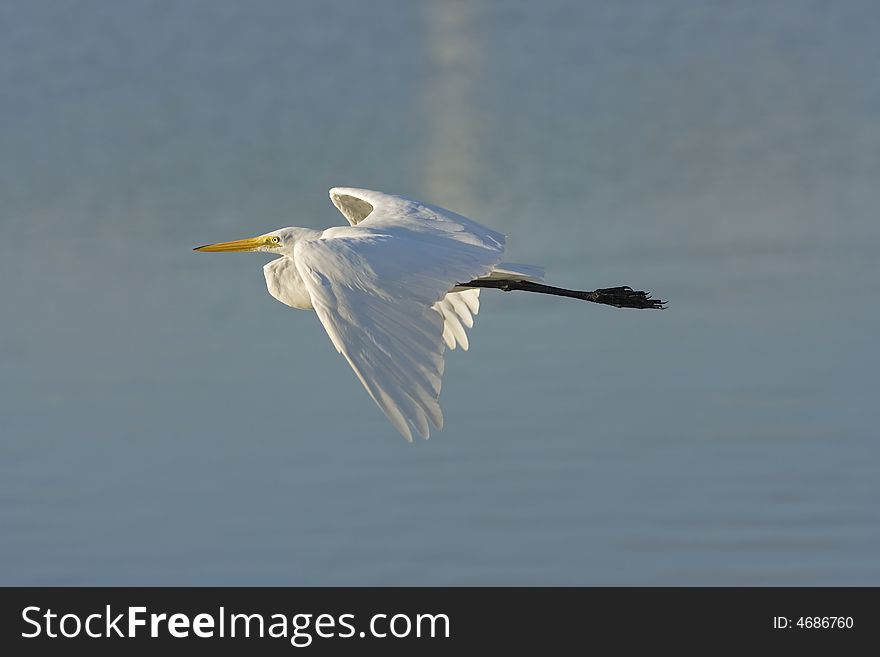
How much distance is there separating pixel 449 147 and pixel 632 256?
3.00 metres

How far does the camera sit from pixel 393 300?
6125mm

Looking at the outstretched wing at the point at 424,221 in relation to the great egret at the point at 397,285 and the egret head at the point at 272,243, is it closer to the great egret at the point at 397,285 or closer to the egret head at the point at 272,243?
the great egret at the point at 397,285

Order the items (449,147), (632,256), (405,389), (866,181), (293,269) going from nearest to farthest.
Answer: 1. (405,389)
2. (293,269)
3. (632,256)
4. (866,181)
5. (449,147)

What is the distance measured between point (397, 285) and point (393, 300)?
0.11 meters

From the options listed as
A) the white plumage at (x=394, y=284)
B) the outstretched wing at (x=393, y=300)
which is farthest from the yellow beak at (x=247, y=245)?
the outstretched wing at (x=393, y=300)

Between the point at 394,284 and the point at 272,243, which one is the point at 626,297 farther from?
the point at 394,284

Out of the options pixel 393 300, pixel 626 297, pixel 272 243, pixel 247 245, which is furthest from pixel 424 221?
pixel 393 300

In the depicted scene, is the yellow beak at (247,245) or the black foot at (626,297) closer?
the yellow beak at (247,245)

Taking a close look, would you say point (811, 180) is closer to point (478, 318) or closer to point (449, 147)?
point (449, 147)

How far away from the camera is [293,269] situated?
753 centimetres

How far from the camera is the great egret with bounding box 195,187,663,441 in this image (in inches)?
226

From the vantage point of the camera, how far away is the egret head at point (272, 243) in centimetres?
782

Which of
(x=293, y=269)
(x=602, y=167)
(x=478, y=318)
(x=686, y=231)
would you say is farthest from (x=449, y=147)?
(x=293, y=269)

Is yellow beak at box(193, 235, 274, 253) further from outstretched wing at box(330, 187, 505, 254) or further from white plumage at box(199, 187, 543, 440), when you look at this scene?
outstretched wing at box(330, 187, 505, 254)
